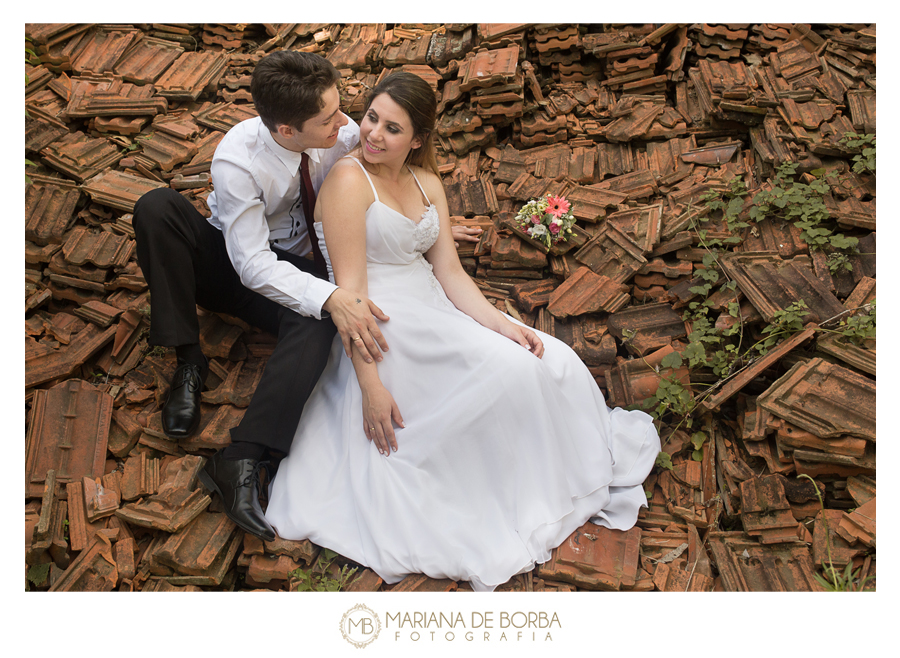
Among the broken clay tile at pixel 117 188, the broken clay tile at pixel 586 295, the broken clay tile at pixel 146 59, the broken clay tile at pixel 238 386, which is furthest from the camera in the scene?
the broken clay tile at pixel 146 59

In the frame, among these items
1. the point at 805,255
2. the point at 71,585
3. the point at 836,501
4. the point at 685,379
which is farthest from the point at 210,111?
the point at 836,501

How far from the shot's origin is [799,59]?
15.4 ft

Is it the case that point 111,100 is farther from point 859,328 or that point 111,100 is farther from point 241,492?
point 859,328

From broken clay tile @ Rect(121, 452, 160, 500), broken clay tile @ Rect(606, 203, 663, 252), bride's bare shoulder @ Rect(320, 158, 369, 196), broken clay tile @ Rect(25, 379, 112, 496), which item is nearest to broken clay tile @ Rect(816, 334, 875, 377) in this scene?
broken clay tile @ Rect(606, 203, 663, 252)

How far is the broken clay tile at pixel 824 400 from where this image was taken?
104 inches

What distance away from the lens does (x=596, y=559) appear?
8.52 ft

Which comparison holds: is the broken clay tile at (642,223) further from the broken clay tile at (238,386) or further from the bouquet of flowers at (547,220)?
the broken clay tile at (238,386)

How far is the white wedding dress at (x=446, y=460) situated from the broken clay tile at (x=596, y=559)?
0.15 feet

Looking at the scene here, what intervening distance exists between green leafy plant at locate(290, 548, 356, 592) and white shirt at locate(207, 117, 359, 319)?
106 cm

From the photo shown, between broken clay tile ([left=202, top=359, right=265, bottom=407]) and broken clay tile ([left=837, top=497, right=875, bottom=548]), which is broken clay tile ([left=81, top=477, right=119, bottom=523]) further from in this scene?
broken clay tile ([left=837, top=497, right=875, bottom=548])

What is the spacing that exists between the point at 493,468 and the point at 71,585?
1.80m

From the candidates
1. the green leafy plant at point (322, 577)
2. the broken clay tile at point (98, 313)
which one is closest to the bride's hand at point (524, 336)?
the green leafy plant at point (322, 577)

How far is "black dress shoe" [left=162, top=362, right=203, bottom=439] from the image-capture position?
9.50 feet

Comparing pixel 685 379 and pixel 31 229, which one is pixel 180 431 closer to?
pixel 31 229
